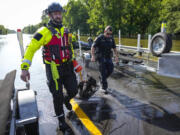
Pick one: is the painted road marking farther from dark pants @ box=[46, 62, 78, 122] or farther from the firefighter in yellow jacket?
dark pants @ box=[46, 62, 78, 122]

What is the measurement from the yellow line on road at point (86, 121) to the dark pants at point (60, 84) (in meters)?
0.48

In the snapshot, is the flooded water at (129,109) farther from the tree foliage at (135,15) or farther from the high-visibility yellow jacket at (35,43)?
the tree foliage at (135,15)

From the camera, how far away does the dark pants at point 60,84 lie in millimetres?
2850

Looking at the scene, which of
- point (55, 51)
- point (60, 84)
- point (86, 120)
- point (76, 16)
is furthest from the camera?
point (76, 16)

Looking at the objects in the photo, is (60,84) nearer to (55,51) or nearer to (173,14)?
(55,51)

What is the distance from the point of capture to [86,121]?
121 inches

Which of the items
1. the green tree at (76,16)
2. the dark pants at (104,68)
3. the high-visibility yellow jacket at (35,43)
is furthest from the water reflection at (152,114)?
the green tree at (76,16)

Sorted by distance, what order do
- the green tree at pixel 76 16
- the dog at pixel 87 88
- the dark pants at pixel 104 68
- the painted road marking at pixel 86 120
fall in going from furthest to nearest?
the green tree at pixel 76 16 → the dark pants at pixel 104 68 → the dog at pixel 87 88 → the painted road marking at pixel 86 120

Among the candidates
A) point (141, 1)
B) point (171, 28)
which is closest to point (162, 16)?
point (171, 28)

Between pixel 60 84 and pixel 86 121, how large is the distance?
0.93 m

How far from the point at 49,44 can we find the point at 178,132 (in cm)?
277

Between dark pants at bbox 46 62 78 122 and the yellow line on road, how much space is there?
18.9 inches

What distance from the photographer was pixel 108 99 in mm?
4059

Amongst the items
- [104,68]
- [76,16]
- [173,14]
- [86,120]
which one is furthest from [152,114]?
[76,16]
